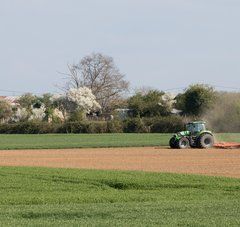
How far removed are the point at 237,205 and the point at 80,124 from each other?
235ft

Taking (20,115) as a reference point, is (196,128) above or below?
below

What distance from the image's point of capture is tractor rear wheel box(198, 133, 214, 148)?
164 feet

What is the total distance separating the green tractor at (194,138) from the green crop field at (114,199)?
2181 centimetres

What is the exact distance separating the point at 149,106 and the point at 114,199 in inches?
3277

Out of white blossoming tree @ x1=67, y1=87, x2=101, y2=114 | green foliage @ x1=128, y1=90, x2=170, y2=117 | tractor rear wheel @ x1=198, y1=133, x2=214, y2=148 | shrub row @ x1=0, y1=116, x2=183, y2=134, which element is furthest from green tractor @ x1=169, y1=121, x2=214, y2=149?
white blossoming tree @ x1=67, y1=87, x2=101, y2=114

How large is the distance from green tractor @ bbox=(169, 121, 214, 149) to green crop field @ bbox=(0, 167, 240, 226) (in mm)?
21812

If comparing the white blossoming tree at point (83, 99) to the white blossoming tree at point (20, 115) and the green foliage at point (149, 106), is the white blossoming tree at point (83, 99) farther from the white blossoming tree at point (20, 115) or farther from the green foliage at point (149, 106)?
the green foliage at point (149, 106)

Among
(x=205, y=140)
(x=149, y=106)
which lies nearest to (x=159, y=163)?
(x=205, y=140)

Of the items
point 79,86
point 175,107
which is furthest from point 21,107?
point 175,107

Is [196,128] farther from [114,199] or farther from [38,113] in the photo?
[38,113]

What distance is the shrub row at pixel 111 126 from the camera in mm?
85081

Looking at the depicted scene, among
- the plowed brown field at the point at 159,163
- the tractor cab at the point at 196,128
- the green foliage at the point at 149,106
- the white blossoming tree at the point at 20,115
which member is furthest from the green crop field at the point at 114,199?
the white blossoming tree at the point at 20,115

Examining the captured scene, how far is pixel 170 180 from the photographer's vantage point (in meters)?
24.6

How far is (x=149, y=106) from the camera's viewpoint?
102 m
